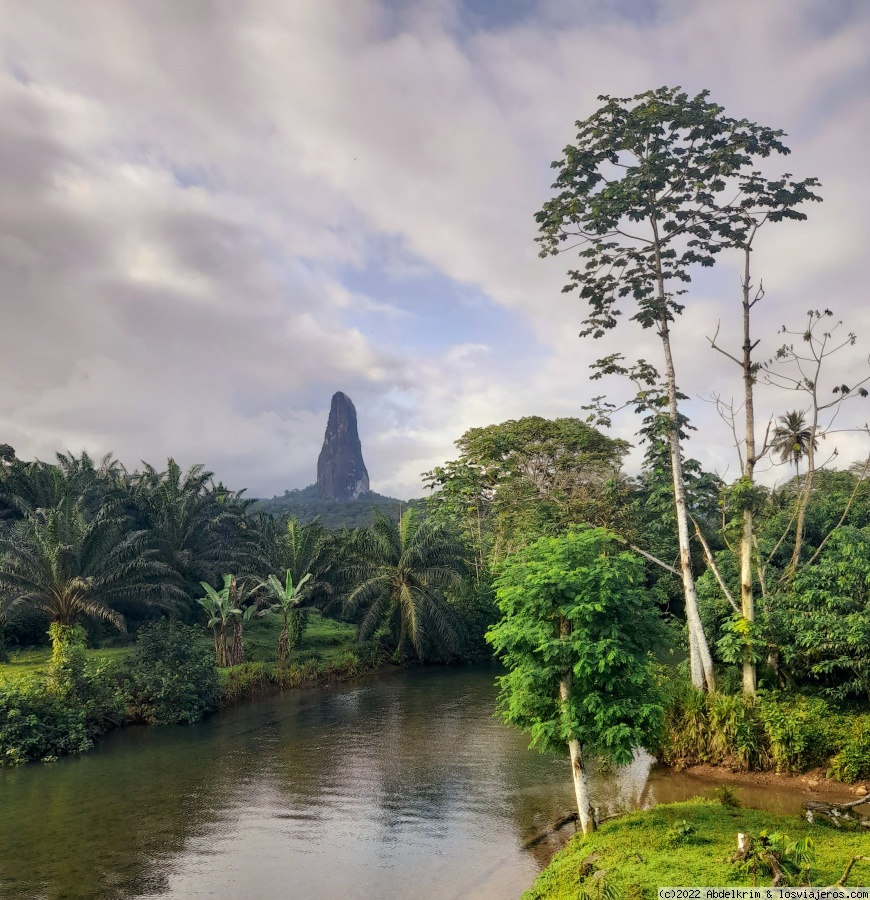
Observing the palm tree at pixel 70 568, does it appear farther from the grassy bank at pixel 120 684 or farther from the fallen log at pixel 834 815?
the fallen log at pixel 834 815

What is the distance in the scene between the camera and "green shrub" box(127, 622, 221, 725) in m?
25.3

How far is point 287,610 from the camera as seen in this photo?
33688 millimetres

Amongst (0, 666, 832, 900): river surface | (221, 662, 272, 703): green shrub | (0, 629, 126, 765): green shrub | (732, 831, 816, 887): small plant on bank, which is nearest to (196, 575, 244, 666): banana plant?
(221, 662, 272, 703): green shrub

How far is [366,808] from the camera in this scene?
1549 centimetres

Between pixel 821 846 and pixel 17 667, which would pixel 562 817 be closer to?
pixel 821 846

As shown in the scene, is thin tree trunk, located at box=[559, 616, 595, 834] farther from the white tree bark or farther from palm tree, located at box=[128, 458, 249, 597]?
palm tree, located at box=[128, 458, 249, 597]

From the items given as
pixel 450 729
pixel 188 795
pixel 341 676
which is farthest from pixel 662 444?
pixel 341 676

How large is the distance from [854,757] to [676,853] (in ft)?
21.4

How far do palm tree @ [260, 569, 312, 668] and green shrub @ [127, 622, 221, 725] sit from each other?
5568 millimetres

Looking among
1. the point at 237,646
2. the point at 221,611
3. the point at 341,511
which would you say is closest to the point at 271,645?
the point at 237,646

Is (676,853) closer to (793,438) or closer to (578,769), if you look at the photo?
(578,769)

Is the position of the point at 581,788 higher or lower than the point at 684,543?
lower

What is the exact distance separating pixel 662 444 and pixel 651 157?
7.81 m

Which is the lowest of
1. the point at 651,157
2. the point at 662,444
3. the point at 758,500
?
the point at 758,500
